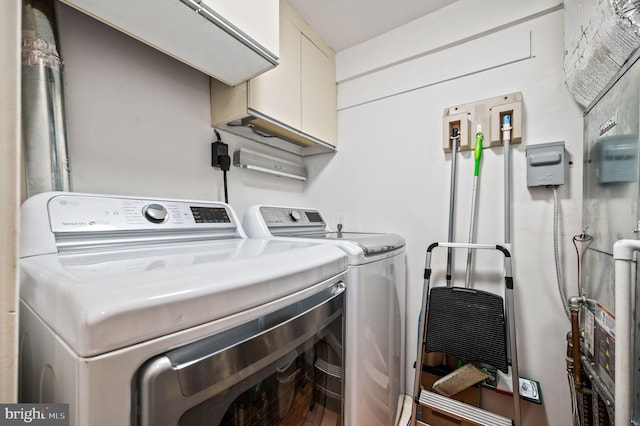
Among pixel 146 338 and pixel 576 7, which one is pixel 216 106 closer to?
pixel 146 338

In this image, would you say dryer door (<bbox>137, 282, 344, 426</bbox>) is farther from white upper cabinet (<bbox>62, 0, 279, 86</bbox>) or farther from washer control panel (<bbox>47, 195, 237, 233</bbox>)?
white upper cabinet (<bbox>62, 0, 279, 86</bbox>)

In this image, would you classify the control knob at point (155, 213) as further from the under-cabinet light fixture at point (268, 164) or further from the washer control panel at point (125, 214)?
the under-cabinet light fixture at point (268, 164)

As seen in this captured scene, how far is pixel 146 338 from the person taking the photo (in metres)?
0.35

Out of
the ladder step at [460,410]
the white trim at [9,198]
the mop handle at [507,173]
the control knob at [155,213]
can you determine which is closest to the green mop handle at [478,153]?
the mop handle at [507,173]

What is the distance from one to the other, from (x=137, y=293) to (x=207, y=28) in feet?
3.07

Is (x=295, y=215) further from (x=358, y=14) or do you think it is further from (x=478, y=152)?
(x=358, y=14)

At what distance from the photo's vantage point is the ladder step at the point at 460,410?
1.10 metres

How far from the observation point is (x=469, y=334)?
1191 mm

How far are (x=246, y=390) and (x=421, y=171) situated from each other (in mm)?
1502

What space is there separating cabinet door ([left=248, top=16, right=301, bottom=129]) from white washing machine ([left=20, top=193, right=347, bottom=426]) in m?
0.84

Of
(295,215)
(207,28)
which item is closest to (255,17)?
(207,28)

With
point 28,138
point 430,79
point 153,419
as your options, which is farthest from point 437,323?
point 28,138

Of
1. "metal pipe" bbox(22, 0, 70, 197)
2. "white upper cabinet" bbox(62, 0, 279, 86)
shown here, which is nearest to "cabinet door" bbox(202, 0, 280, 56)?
"white upper cabinet" bbox(62, 0, 279, 86)

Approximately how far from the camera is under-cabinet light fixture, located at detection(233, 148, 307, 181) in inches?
59.9
